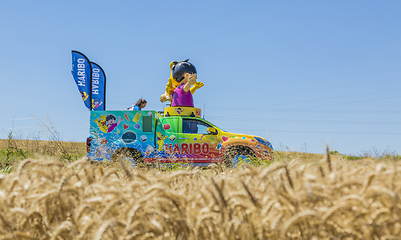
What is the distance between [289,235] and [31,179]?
1.37 m

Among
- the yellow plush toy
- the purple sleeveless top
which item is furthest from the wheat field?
the yellow plush toy

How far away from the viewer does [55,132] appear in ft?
26.9

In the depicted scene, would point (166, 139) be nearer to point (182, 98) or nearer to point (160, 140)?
point (160, 140)

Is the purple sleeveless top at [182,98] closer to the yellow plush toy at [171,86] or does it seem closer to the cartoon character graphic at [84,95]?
the yellow plush toy at [171,86]

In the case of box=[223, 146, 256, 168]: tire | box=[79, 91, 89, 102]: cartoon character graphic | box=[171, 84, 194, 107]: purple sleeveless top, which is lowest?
box=[223, 146, 256, 168]: tire

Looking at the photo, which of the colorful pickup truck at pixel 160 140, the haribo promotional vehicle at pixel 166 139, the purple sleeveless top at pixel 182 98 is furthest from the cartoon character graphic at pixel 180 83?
the colorful pickup truck at pixel 160 140

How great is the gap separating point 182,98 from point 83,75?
404 centimetres

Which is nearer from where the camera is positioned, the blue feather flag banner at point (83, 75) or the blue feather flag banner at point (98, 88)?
the blue feather flag banner at point (83, 75)

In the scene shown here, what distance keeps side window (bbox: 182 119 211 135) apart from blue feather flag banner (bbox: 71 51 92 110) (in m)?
4.06

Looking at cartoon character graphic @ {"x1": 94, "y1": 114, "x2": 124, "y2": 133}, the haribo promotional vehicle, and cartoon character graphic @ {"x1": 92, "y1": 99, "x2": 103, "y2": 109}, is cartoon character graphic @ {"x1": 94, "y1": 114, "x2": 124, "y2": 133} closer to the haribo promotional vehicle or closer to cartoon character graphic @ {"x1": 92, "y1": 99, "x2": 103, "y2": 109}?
the haribo promotional vehicle

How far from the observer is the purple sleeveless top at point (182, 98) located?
377 inches

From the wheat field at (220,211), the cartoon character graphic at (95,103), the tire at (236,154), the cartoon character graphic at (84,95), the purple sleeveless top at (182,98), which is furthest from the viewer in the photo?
the cartoon character graphic at (95,103)

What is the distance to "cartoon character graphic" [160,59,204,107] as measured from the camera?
31.6 feet

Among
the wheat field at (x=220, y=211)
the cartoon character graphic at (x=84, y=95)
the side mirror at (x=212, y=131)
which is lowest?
the wheat field at (x=220, y=211)
